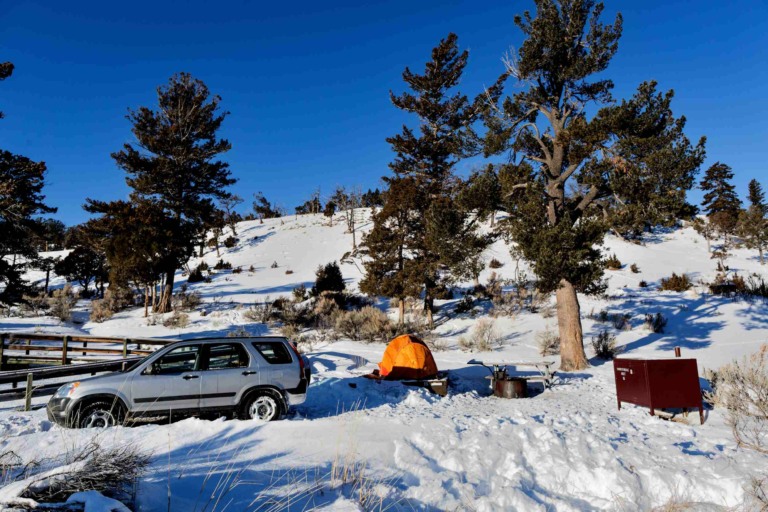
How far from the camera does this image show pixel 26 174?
61.5ft

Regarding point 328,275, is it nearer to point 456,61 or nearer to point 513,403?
point 456,61

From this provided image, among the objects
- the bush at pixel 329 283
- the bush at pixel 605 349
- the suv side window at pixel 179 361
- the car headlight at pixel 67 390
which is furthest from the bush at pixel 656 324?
the car headlight at pixel 67 390

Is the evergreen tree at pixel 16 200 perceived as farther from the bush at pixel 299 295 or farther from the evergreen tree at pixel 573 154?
the evergreen tree at pixel 573 154

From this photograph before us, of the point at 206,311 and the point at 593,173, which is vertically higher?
the point at 593,173

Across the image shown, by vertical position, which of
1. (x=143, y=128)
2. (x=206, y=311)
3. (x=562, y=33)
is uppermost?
(x=143, y=128)

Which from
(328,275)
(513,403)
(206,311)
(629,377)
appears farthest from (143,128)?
(629,377)

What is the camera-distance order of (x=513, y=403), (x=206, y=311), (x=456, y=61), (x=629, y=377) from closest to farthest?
(x=629, y=377)
(x=513, y=403)
(x=206, y=311)
(x=456, y=61)

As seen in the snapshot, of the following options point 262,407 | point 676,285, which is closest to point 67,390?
point 262,407

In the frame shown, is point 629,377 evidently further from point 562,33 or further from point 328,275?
point 328,275

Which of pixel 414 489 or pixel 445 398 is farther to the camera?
pixel 445 398

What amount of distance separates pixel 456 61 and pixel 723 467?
28.5 m

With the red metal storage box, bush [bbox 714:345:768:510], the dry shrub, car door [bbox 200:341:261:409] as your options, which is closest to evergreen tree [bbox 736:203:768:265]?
the red metal storage box

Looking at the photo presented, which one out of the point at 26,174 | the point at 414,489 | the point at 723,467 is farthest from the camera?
the point at 26,174

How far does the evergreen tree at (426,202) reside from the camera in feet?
54.7
